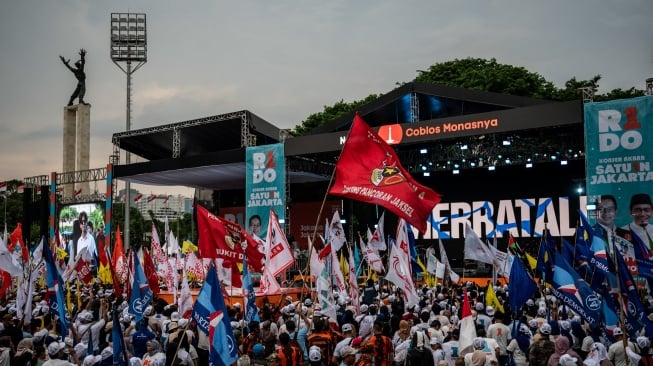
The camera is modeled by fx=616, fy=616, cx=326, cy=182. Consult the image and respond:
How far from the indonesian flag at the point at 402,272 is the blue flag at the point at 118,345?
535cm

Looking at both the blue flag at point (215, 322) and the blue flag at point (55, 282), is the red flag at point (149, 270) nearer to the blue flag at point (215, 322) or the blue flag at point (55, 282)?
the blue flag at point (55, 282)

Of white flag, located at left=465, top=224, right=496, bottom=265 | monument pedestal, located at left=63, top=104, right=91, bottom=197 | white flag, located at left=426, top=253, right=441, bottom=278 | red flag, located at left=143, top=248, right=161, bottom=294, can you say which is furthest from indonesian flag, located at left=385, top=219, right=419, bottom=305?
monument pedestal, located at left=63, top=104, right=91, bottom=197

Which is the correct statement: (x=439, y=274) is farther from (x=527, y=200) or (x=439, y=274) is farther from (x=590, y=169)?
(x=527, y=200)

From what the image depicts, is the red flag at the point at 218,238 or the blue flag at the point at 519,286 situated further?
the red flag at the point at 218,238

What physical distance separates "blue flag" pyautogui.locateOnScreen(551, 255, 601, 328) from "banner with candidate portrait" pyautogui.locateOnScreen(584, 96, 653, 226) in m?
10.7

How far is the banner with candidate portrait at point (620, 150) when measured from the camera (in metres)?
18.7

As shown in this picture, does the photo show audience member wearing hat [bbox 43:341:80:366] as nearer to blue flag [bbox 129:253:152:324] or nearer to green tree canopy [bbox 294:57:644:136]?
blue flag [bbox 129:253:152:324]

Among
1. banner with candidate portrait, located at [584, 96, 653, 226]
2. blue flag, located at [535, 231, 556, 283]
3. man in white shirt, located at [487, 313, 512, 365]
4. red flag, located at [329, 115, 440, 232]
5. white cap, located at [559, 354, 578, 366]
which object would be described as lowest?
man in white shirt, located at [487, 313, 512, 365]

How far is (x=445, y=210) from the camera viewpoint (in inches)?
1192

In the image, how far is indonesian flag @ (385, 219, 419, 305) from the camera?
10.8 meters

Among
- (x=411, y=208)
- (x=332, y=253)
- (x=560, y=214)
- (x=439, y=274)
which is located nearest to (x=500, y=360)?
(x=411, y=208)

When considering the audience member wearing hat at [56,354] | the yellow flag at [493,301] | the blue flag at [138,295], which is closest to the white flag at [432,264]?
the yellow flag at [493,301]

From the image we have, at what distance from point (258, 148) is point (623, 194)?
14.1 m

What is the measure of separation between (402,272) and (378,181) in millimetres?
3080
